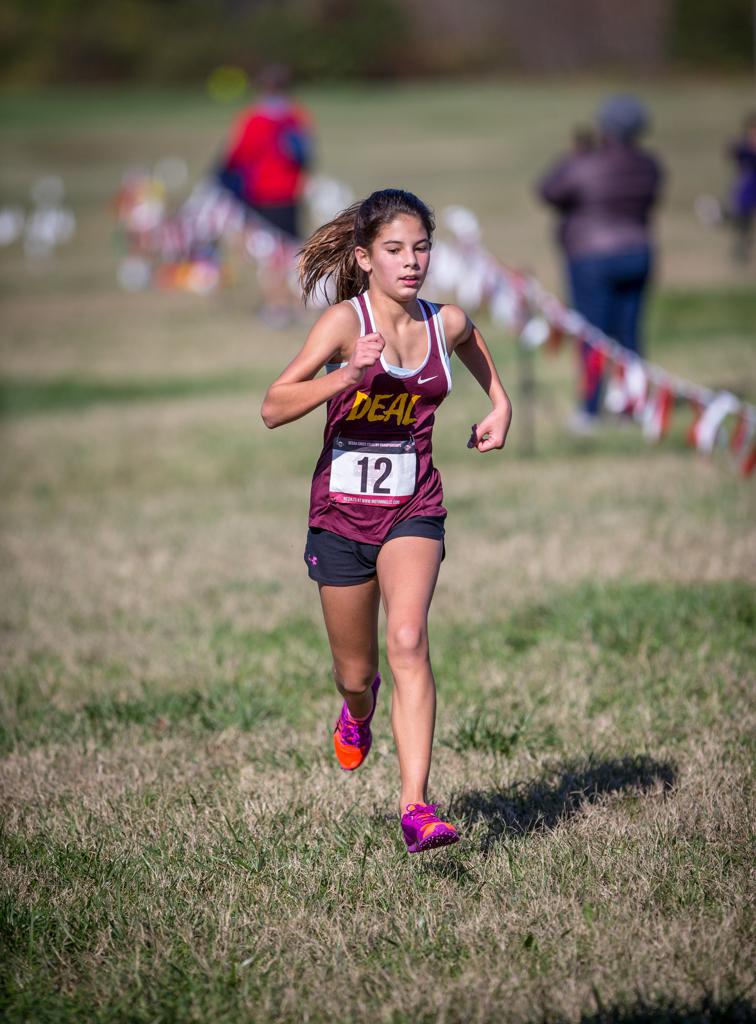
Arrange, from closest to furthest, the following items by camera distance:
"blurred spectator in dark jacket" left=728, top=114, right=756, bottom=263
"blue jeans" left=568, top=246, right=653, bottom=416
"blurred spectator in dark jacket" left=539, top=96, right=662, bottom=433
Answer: "blurred spectator in dark jacket" left=539, top=96, right=662, bottom=433, "blue jeans" left=568, top=246, right=653, bottom=416, "blurred spectator in dark jacket" left=728, top=114, right=756, bottom=263

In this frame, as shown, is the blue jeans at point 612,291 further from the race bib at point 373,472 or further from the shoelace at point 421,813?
the shoelace at point 421,813

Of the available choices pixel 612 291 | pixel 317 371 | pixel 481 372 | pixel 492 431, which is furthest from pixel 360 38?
pixel 317 371

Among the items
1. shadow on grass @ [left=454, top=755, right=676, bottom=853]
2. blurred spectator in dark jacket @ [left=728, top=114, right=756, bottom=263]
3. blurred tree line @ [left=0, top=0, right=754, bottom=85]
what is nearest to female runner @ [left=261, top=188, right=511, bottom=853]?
shadow on grass @ [left=454, top=755, right=676, bottom=853]

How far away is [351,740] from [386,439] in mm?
1179

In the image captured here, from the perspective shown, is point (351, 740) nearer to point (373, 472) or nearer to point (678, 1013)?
point (373, 472)

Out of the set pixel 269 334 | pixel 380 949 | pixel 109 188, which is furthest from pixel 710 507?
pixel 109 188

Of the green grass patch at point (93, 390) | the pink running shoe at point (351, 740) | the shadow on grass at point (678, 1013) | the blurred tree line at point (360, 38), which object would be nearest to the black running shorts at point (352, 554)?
the pink running shoe at point (351, 740)

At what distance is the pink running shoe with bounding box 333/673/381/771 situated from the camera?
542 centimetres

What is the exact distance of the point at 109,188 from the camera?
48438mm

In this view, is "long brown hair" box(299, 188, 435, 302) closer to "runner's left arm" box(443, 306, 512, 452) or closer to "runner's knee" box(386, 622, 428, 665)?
"runner's left arm" box(443, 306, 512, 452)

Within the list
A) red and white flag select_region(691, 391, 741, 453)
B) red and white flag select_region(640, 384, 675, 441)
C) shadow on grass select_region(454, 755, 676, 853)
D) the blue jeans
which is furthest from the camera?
the blue jeans

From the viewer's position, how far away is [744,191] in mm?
24750

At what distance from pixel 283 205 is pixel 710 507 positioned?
10719 mm

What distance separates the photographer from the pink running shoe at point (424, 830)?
4.42m
